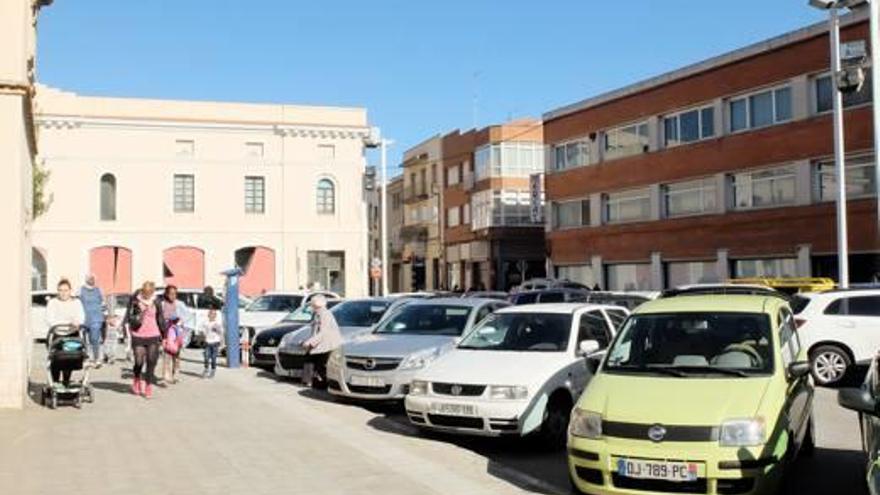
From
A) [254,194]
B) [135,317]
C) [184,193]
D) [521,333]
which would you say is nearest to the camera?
[521,333]

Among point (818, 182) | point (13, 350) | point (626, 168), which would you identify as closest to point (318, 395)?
point (13, 350)

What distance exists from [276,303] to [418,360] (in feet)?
40.1

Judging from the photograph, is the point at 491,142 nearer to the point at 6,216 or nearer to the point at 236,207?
the point at 236,207

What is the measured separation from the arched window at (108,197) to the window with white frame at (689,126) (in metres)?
25.7

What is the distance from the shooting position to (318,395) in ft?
50.1

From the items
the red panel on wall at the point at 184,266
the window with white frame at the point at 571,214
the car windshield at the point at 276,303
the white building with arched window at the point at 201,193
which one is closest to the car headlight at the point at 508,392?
the car windshield at the point at 276,303

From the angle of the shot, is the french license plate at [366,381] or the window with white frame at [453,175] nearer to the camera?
the french license plate at [366,381]

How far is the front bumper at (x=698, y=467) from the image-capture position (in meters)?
7.43

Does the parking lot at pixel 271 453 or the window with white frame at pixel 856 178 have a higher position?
the window with white frame at pixel 856 178

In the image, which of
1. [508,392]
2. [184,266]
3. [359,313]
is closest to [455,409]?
[508,392]

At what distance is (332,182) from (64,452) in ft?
137

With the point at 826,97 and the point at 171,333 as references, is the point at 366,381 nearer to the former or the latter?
the point at 171,333

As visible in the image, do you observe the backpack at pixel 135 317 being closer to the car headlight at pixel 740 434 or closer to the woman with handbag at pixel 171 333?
the woman with handbag at pixel 171 333

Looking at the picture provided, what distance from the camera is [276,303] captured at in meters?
25.0
